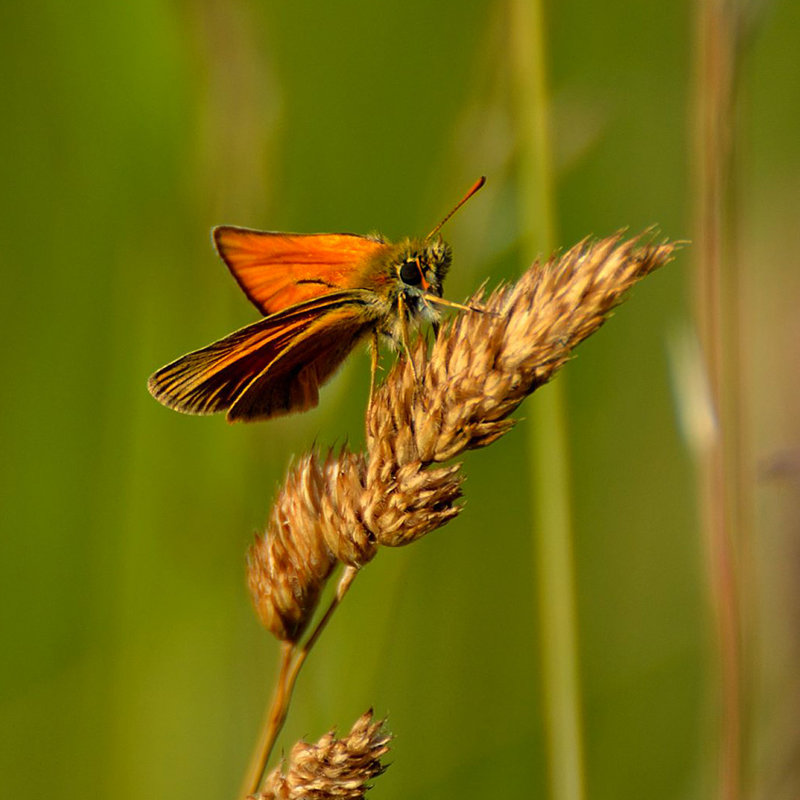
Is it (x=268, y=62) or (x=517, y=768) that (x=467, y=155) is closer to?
(x=268, y=62)

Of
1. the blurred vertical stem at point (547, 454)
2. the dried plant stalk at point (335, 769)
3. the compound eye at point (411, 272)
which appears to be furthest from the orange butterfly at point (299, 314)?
Answer: the dried plant stalk at point (335, 769)

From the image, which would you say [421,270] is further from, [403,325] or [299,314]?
[299,314]

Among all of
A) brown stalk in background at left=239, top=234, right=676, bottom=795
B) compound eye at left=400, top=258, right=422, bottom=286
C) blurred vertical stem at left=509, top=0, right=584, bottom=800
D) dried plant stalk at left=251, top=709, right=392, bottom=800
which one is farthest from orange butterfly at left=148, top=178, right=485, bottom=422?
dried plant stalk at left=251, top=709, right=392, bottom=800

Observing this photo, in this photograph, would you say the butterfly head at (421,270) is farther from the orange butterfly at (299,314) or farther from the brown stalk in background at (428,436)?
the brown stalk in background at (428,436)

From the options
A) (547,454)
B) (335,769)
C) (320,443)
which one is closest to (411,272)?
(547,454)

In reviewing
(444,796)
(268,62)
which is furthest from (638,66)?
(444,796)
